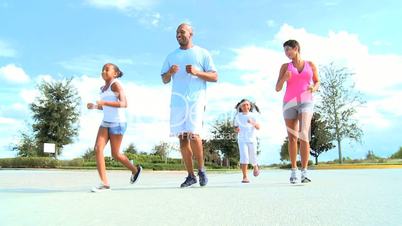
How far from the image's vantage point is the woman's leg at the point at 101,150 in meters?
6.92

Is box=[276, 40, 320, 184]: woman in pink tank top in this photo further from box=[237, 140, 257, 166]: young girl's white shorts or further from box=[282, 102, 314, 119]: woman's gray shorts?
box=[237, 140, 257, 166]: young girl's white shorts

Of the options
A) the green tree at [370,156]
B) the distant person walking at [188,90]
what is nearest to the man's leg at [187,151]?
the distant person walking at [188,90]

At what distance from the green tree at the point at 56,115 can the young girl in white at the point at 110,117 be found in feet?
132

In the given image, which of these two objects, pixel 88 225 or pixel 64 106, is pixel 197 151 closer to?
pixel 88 225

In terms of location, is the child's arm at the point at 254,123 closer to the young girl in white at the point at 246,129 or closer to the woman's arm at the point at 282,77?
the young girl in white at the point at 246,129

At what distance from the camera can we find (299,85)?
777cm

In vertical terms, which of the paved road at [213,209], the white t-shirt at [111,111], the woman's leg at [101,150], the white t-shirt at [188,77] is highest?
the white t-shirt at [188,77]

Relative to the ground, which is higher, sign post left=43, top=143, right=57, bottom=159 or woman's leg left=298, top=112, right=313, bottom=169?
sign post left=43, top=143, right=57, bottom=159

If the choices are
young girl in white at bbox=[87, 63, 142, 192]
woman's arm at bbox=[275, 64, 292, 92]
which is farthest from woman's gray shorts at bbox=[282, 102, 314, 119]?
young girl in white at bbox=[87, 63, 142, 192]

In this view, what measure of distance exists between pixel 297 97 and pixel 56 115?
4065cm

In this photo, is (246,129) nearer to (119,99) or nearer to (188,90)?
(188,90)

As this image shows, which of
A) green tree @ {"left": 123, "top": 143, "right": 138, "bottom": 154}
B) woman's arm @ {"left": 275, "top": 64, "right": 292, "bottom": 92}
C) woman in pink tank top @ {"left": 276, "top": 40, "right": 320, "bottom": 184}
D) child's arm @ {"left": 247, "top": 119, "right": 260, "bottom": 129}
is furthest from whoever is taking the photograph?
green tree @ {"left": 123, "top": 143, "right": 138, "bottom": 154}

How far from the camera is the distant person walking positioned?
6.95m

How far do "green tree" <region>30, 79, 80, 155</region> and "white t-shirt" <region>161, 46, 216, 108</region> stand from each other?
40.4 m
